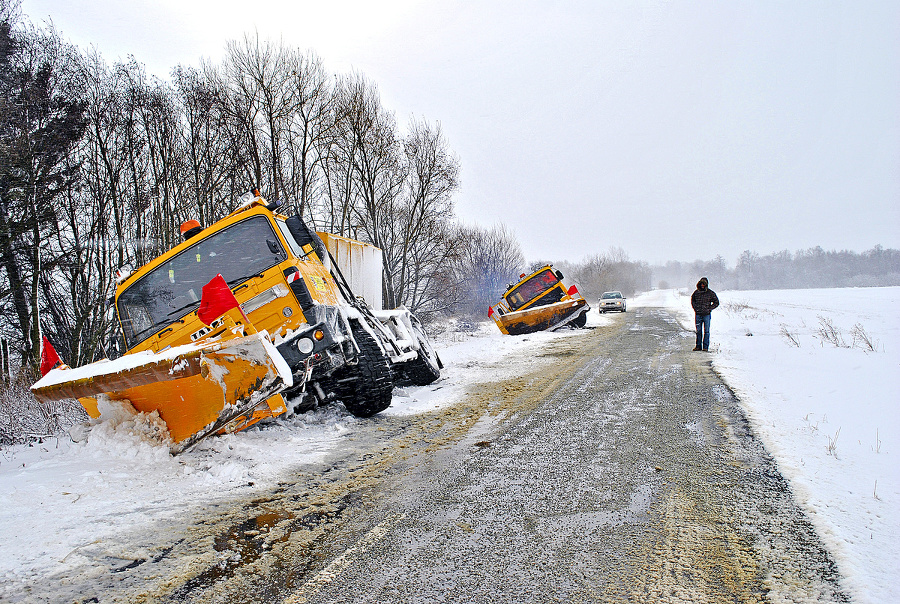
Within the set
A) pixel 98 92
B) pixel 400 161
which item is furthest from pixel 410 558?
pixel 400 161

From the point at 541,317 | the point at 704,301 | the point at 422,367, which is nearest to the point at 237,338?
the point at 422,367

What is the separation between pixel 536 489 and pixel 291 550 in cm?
154

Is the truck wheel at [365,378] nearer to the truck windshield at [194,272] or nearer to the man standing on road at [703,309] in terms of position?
the truck windshield at [194,272]

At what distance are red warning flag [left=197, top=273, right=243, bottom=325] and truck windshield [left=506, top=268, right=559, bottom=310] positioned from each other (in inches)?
559

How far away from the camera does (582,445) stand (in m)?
3.96

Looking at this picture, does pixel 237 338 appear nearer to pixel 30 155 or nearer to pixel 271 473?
pixel 271 473

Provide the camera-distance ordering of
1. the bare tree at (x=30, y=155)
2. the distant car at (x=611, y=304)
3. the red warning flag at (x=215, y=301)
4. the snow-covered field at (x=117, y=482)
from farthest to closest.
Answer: the distant car at (x=611, y=304) → the bare tree at (x=30, y=155) → the red warning flag at (x=215, y=301) → the snow-covered field at (x=117, y=482)

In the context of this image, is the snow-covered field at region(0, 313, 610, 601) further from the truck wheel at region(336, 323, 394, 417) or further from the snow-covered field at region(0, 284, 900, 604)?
the truck wheel at region(336, 323, 394, 417)

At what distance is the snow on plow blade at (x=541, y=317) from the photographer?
1655cm

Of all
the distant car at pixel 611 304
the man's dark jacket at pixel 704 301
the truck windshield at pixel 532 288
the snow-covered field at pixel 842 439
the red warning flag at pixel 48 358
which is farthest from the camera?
the distant car at pixel 611 304

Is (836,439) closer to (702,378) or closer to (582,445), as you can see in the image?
(582,445)

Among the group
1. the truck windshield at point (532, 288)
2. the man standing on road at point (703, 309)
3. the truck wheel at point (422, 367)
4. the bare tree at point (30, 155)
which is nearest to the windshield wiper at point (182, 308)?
the truck wheel at point (422, 367)

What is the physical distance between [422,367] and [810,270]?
136m

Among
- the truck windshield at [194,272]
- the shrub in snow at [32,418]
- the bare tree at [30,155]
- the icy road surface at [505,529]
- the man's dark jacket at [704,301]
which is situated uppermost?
the bare tree at [30,155]
